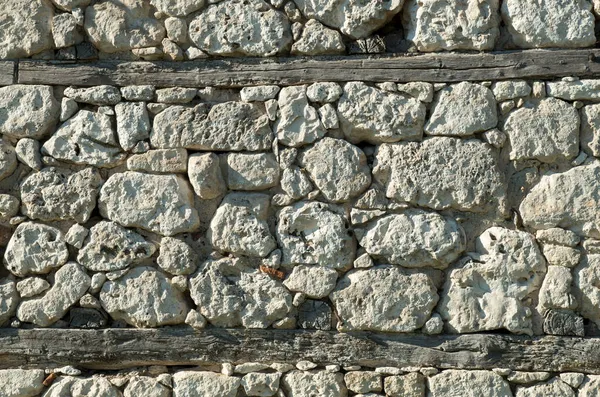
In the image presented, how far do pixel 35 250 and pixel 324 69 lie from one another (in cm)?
166

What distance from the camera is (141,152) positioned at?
3723 millimetres

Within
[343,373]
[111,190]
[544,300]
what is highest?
[111,190]

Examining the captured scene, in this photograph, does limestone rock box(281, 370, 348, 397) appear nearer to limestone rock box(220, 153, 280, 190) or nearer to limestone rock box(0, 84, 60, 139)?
limestone rock box(220, 153, 280, 190)

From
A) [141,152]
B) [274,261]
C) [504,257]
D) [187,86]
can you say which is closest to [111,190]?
[141,152]

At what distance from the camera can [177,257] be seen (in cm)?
367

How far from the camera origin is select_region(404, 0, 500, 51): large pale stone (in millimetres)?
3617

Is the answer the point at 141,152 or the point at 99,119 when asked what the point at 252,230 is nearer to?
the point at 141,152

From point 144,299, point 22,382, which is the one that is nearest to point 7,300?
point 22,382

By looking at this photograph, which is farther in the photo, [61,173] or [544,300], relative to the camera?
[61,173]

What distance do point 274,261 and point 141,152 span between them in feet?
2.76

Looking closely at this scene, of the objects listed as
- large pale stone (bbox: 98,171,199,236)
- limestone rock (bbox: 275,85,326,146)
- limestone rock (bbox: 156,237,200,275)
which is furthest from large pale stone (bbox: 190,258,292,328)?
limestone rock (bbox: 275,85,326,146)

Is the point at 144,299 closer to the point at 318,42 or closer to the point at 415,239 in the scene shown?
the point at 415,239

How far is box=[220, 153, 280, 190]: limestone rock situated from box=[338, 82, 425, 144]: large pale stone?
1.35ft

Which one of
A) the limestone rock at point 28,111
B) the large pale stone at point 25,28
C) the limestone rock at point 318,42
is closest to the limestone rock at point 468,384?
the limestone rock at point 318,42
